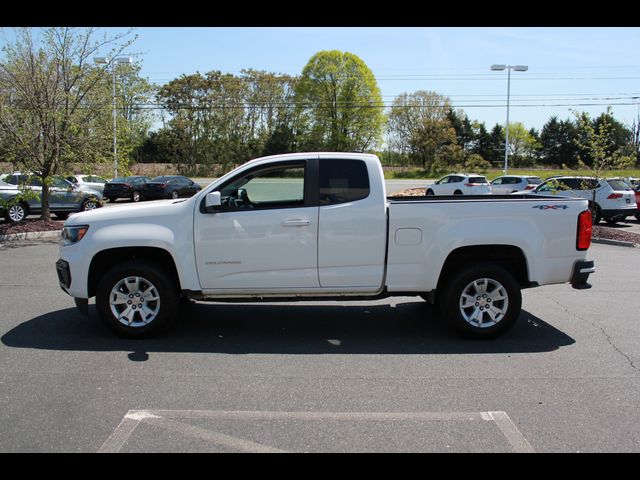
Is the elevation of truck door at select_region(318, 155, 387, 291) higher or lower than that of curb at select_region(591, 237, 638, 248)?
higher

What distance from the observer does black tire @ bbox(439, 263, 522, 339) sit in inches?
225

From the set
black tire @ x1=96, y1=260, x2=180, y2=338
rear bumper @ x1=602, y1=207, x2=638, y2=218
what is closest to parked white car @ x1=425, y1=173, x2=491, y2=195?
rear bumper @ x1=602, y1=207, x2=638, y2=218

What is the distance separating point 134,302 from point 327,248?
2.18 meters

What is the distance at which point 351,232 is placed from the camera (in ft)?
18.5

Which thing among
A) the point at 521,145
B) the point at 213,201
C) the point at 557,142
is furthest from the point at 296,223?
the point at 521,145

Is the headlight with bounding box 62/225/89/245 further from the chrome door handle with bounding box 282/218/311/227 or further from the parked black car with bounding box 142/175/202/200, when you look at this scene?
the parked black car with bounding box 142/175/202/200

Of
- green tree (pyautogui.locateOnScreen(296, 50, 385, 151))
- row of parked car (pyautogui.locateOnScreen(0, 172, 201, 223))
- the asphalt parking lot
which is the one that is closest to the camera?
the asphalt parking lot

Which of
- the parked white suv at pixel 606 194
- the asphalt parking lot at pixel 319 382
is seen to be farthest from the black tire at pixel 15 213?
the parked white suv at pixel 606 194

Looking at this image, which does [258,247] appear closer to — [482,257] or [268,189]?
[268,189]

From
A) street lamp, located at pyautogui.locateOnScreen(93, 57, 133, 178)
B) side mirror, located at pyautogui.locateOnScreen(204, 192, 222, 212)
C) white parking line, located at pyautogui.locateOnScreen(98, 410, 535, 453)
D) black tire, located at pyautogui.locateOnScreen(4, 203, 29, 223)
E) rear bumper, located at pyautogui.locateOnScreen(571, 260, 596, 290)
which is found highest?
street lamp, located at pyautogui.locateOnScreen(93, 57, 133, 178)

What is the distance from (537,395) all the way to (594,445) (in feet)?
2.73
